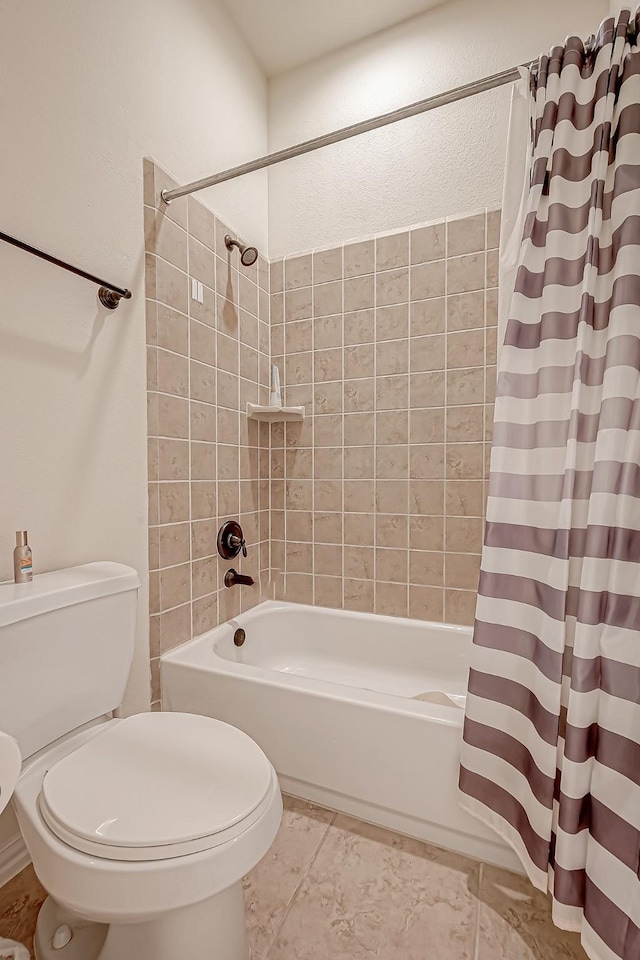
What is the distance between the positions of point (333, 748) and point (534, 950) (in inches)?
24.1

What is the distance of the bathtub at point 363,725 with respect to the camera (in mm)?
1280

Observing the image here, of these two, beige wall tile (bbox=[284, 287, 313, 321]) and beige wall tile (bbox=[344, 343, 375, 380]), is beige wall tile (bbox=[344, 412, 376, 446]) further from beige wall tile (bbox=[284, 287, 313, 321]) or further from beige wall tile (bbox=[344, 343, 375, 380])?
beige wall tile (bbox=[284, 287, 313, 321])

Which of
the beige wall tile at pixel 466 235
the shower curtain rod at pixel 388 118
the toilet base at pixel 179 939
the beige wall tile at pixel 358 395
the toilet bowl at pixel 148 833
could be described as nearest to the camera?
the toilet bowl at pixel 148 833

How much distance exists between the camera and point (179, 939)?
35.6 inches

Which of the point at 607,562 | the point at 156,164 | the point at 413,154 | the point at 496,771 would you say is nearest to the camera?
the point at 607,562

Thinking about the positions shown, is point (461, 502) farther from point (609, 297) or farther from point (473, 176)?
point (473, 176)

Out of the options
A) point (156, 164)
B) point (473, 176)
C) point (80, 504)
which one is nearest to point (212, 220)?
point (156, 164)

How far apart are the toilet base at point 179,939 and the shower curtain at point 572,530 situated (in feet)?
2.01

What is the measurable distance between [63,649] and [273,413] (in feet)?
4.12

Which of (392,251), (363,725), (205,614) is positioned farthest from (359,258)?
(363,725)

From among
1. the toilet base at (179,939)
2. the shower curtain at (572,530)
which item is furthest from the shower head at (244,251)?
the toilet base at (179,939)

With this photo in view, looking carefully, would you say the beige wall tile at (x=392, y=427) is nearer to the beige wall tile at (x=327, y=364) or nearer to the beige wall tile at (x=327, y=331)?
the beige wall tile at (x=327, y=364)

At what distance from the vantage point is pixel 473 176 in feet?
6.24

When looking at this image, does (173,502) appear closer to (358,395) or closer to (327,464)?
(327,464)
